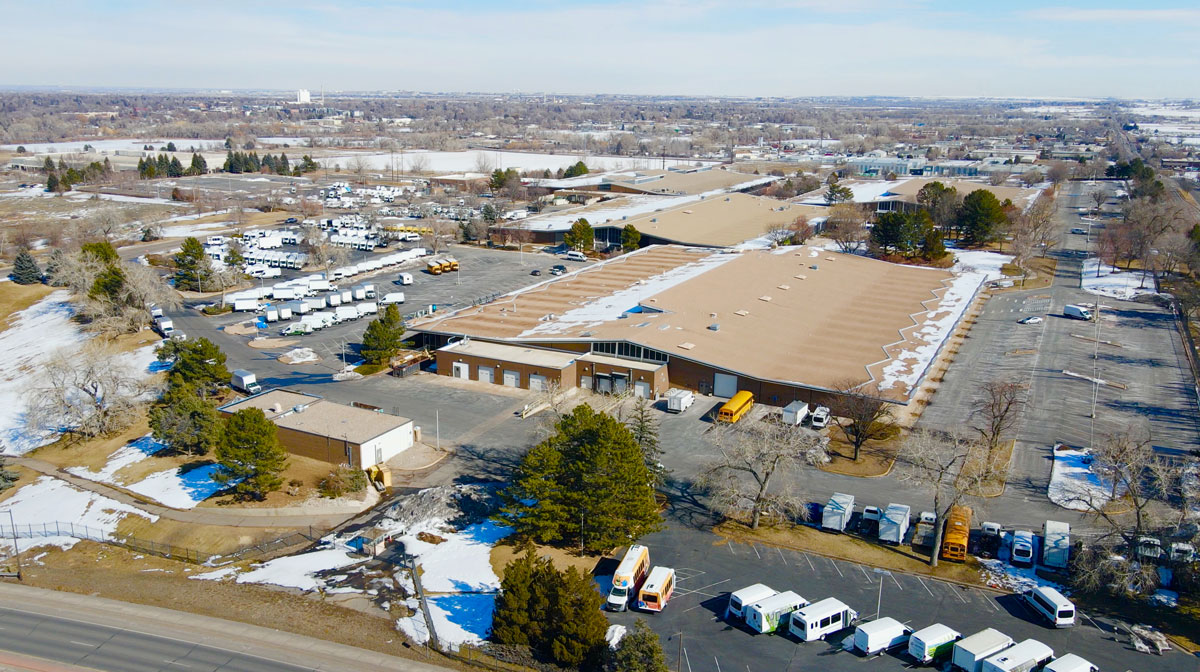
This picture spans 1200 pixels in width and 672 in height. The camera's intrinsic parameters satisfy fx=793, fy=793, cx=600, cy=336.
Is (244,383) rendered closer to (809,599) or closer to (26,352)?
(26,352)

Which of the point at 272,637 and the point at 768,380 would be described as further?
the point at 768,380

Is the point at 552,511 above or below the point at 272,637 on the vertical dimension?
above

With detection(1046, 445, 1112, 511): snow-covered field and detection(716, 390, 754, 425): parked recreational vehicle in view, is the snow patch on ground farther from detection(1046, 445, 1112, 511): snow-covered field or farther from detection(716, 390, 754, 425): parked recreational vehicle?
detection(1046, 445, 1112, 511): snow-covered field

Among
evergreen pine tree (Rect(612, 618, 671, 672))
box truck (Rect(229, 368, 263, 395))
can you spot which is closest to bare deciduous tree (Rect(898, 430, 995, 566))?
evergreen pine tree (Rect(612, 618, 671, 672))

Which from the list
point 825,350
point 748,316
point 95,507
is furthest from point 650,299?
point 95,507

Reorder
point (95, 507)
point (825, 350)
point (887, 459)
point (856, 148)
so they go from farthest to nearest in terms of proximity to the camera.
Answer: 1. point (856, 148)
2. point (825, 350)
3. point (887, 459)
4. point (95, 507)

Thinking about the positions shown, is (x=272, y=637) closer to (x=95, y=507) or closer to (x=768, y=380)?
(x=95, y=507)

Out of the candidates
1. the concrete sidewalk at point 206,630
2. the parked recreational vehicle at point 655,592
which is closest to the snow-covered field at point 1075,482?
the parked recreational vehicle at point 655,592
